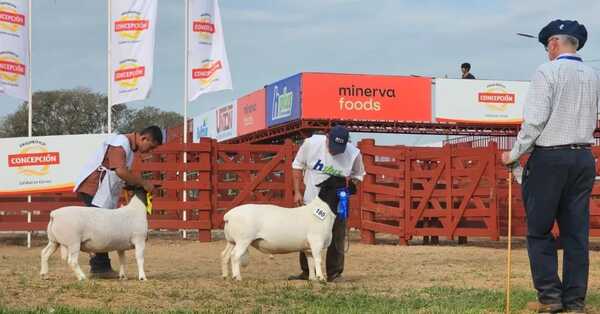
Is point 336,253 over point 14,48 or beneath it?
beneath

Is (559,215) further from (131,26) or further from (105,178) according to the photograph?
(131,26)

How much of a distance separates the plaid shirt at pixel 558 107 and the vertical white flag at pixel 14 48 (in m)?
13.5

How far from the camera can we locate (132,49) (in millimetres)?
18562

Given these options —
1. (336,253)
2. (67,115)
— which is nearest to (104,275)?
(336,253)

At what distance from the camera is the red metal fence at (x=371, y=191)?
15.7 metres

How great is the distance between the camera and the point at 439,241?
17.9 metres

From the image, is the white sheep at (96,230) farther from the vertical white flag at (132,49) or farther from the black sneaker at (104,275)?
the vertical white flag at (132,49)

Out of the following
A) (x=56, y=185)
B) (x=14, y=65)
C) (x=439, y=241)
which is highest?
(x=14, y=65)

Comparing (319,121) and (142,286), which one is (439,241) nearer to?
(142,286)

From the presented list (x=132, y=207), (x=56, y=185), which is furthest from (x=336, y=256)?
(x=56, y=185)

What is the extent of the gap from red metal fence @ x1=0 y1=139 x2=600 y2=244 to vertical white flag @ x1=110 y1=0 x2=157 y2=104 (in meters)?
1.87

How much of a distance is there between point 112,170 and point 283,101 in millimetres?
27156

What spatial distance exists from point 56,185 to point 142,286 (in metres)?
8.89

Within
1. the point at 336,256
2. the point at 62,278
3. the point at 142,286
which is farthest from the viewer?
the point at 336,256
